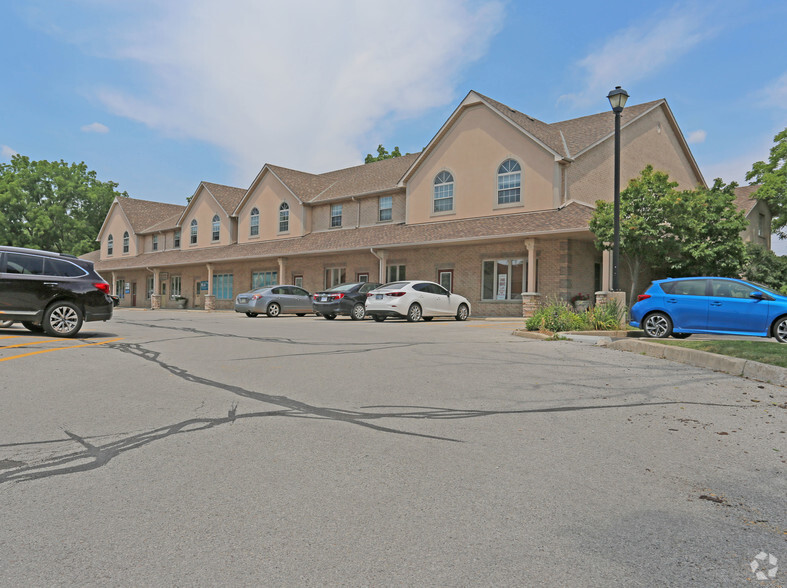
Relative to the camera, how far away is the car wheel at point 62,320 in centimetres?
1297

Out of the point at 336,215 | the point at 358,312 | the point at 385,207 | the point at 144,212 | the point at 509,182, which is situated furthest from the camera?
the point at 144,212

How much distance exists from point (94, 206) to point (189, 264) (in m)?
35.3

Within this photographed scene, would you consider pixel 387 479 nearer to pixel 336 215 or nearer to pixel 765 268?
pixel 765 268

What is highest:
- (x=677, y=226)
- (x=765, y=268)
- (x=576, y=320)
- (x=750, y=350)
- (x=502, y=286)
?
(x=677, y=226)

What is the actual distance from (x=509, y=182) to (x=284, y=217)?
51.7ft

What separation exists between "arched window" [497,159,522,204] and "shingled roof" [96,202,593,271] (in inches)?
34.0

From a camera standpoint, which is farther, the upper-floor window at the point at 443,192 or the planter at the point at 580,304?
the upper-floor window at the point at 443,192

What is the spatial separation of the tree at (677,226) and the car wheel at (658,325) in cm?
674

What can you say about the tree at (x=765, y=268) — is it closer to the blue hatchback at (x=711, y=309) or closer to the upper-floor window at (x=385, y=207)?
the blue hatchback at (x=711, y=309)

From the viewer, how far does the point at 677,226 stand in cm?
2070

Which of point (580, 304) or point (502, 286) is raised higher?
point (502, 286)

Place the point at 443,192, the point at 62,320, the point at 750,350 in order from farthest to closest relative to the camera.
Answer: the point at 443,192 → the point at 62,320 → the point at 750,350

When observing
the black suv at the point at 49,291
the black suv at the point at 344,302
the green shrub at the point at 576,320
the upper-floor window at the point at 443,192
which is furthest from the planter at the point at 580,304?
the black suv at the point at 49,291

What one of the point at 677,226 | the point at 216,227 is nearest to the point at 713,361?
the point at 677,226
